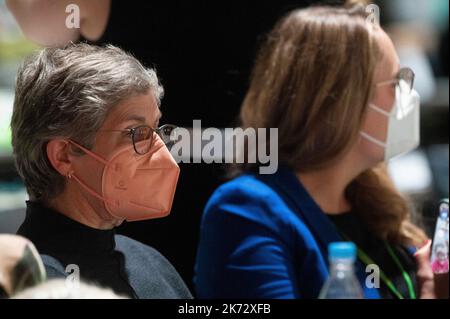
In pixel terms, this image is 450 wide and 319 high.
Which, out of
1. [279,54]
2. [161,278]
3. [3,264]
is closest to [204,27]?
[279,54]

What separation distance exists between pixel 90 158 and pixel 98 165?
3 centimetres

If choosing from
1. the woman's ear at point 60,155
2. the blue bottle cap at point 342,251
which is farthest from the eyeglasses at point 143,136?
the blue bottle cap at point 342,251

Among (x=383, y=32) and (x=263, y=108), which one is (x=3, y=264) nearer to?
(x=263, y=108)

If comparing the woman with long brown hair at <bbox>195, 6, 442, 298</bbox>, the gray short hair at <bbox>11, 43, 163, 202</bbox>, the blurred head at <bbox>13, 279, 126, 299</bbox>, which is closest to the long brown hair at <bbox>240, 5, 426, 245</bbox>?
the woman with long brown hair at <bbox>195, 6, 442, 298</bbox>

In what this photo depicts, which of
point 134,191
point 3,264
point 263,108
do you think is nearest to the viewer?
point 3,264

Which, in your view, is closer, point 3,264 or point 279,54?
point 3,264

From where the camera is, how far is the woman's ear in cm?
210

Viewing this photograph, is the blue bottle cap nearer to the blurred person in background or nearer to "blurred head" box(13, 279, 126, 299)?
"blurred head" box(13, 279, 126, 299)

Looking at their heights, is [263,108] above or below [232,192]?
above

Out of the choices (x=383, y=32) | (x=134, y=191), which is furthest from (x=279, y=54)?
(x=134, y=191)
